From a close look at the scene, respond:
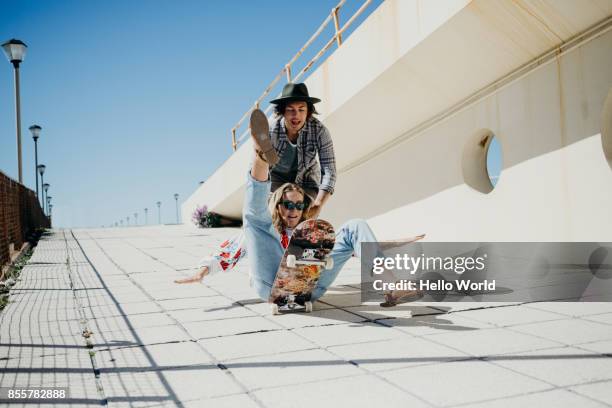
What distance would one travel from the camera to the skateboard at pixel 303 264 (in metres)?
4.12

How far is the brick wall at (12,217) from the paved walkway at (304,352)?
299 centimetres

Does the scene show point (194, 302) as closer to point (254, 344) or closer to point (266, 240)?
point (266, 240)

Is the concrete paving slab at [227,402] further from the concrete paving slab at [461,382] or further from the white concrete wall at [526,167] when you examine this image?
the white concrete wall at [526,167]

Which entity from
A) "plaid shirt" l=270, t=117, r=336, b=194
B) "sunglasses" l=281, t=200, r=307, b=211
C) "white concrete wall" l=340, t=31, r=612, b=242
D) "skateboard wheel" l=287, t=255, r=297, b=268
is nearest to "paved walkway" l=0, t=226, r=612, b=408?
"skateboard wheel" l=287, t=255, r=297, b=268

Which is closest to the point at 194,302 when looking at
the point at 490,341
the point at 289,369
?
the point at 289,369

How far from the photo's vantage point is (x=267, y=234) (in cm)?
446

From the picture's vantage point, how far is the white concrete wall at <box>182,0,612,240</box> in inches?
260

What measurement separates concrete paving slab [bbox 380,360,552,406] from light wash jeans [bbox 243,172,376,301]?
5.04ft

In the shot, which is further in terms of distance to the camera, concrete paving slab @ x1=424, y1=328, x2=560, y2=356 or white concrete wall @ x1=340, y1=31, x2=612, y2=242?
white concrete wall @ x1=340, y1=31, x2=612, y2=242

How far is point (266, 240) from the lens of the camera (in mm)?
4453

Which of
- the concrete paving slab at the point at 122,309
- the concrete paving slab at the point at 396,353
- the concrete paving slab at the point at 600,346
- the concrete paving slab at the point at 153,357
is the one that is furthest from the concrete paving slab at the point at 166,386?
the concrete paving slab at the point at 600,346

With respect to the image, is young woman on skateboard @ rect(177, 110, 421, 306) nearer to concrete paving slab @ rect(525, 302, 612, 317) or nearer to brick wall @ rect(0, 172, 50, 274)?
concrete paving slab @ rect(525, 302, 612, 317)

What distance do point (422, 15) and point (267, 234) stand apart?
4649 mm

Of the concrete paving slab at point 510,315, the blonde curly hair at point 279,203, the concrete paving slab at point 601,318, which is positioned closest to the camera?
the concrete paving slab at point 601,318
